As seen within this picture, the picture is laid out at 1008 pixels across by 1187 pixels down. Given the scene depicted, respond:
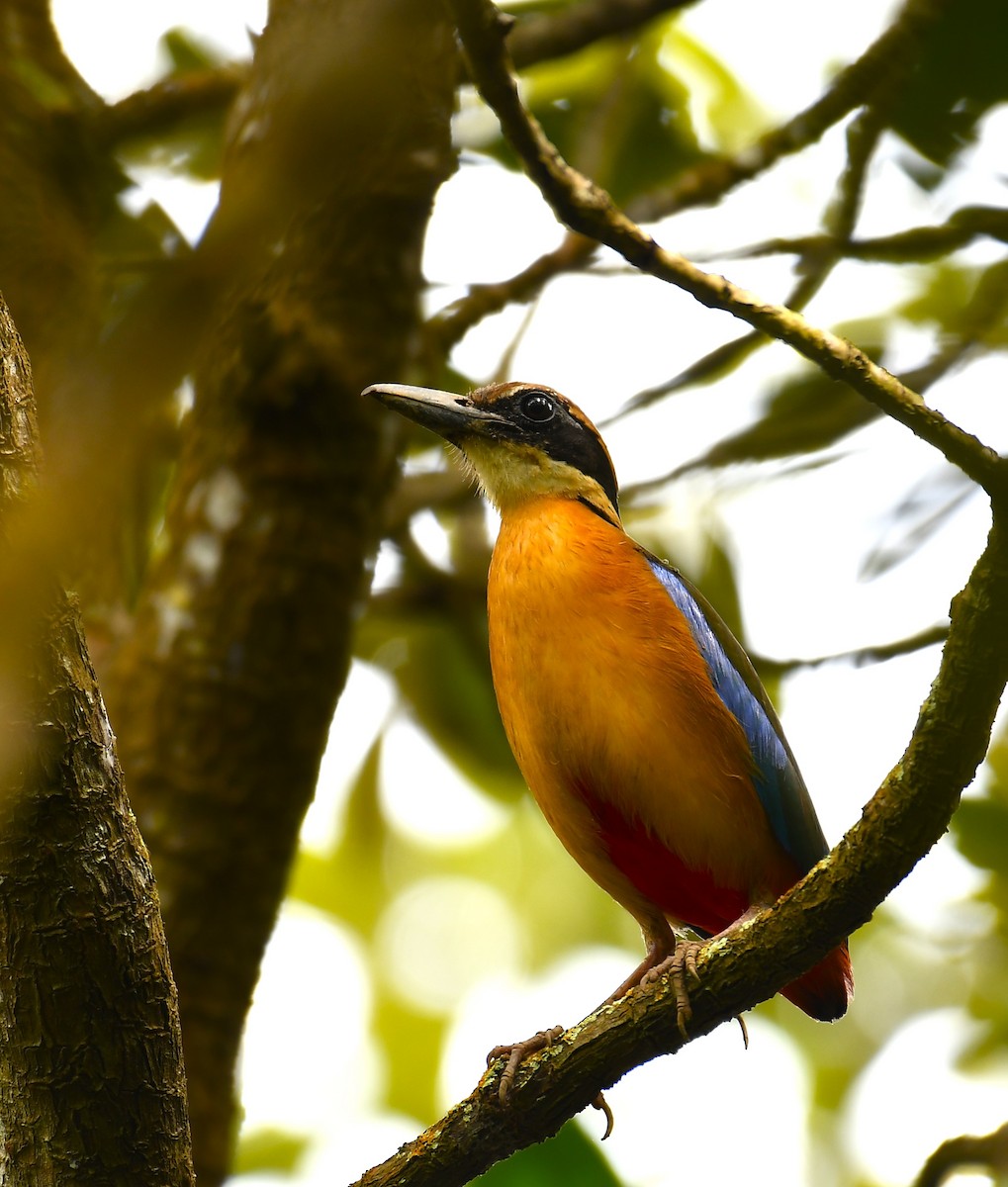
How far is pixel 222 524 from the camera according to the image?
18.4 ft

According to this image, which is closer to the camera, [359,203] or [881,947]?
[359,203]

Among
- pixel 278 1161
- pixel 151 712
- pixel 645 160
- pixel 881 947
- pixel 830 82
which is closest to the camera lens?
pixel 151 712

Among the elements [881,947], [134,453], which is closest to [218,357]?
[134,453]

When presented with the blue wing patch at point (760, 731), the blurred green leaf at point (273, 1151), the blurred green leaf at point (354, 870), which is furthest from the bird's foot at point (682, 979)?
the blurred green leaf at point (273, 1151)

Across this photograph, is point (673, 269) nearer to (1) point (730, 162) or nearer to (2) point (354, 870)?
(1) point (730, 162)

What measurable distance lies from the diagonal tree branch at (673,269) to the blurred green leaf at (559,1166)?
2.56 m

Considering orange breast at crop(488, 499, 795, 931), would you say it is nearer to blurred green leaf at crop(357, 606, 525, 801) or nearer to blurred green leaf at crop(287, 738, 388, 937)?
blurred green leaf at crop(357, 606, 525, 801)

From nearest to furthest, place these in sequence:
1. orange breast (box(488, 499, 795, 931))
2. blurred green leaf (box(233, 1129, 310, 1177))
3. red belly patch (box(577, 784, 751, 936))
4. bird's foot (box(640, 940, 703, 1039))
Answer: bird's foot (box(640, 940, 703, 1039))
orange breast (box(488, 499, 795, 931))
red belly patch (box(577, 784, 751, 936))
blurred green leaf (box(233, 1129, 310, 1177))

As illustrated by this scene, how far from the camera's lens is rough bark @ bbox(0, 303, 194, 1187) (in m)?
2.88

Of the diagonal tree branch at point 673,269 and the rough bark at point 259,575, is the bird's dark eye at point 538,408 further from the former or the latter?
the diagonal tree branch at point 673,269

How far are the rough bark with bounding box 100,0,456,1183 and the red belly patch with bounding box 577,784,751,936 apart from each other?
1464 mm

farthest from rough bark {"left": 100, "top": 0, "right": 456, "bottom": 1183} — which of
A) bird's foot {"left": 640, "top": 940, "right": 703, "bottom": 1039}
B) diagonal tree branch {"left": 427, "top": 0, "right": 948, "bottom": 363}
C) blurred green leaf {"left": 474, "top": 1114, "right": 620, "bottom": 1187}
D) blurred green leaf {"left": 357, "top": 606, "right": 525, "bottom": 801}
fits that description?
bird's foot {"left": 640, "top": 940, "right": 703, "bottom": 1039}

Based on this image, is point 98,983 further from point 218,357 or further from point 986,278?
point 986,278

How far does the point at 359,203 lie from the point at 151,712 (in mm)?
2112
